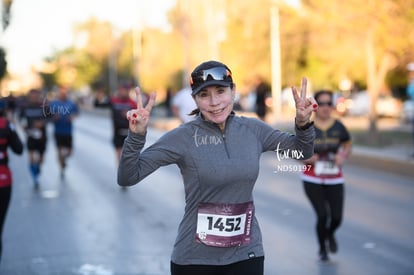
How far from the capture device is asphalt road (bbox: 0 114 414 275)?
7.00 m

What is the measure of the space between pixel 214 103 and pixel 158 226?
18.7 feet

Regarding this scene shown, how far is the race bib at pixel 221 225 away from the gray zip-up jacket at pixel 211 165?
0.02 metres

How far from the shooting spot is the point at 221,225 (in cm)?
361

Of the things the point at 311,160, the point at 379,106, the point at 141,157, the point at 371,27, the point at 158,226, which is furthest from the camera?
the point at 379,106

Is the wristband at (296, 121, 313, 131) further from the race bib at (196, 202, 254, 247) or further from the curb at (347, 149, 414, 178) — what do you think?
the curb at (347, 149, 414, 178)

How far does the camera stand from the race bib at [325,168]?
697cm

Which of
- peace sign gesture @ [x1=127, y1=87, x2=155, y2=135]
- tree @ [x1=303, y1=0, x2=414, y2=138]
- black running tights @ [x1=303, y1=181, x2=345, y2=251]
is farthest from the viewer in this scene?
tree @ [x1=303, y1=0, x2=414, y2=138]

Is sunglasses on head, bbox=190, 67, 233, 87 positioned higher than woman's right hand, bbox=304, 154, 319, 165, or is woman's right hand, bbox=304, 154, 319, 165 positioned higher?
sunglasses on head, bbox=190, 67, 233, 87

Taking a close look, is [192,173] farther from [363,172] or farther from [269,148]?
[363,172]

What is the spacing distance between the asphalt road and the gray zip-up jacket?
599 millimetres

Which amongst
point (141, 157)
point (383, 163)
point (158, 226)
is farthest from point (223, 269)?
point (383, 163)

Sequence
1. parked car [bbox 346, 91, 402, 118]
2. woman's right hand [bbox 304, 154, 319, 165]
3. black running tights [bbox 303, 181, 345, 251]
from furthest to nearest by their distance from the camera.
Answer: parked car [bbox 346, 91, 402, 118], black running tights [bbox 303, 181, 345, 251], woman's right hand [bbox 304, 154, 319, 165]

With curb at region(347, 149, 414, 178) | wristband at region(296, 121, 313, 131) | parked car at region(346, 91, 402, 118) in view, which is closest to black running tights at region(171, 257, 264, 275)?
wristband at region(296, 121, 313, 131)

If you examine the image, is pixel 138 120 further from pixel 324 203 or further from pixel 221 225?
pixel 324 203
